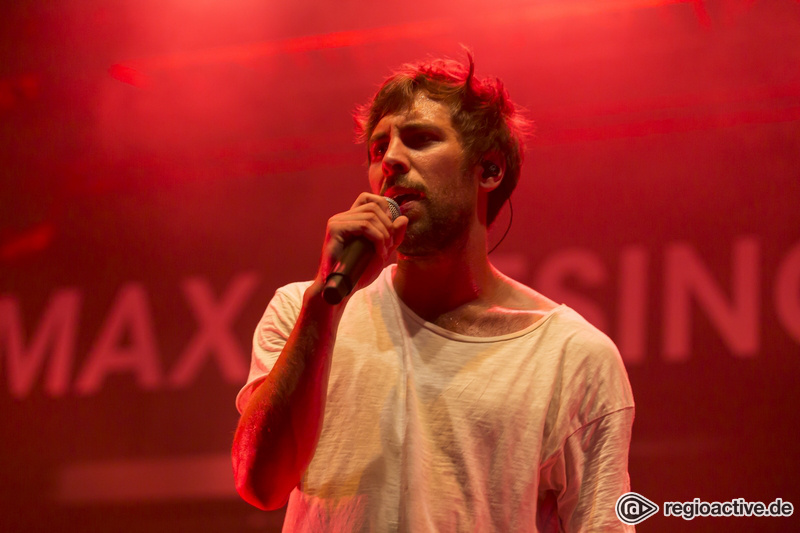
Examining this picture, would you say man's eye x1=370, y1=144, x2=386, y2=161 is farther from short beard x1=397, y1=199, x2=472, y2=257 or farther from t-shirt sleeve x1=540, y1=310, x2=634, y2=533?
t-shirt sleeve x1=540, y1=310, x2=634, y2=533

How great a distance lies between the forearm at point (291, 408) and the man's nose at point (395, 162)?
0.31 meters

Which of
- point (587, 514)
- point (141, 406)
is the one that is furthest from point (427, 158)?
point (141, 406)

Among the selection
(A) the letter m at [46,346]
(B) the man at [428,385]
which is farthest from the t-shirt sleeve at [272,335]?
(A) the letter m at [46,346]

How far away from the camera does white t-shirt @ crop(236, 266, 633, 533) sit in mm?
1242

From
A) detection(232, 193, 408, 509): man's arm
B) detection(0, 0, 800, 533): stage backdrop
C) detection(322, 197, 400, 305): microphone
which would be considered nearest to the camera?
detection(322, 197, 400, 305): microphone

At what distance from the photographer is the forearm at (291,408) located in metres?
1.16

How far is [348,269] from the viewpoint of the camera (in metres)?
1.07

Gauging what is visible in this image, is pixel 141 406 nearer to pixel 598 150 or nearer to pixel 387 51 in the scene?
pixel 387 51

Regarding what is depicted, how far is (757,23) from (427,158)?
1.49m

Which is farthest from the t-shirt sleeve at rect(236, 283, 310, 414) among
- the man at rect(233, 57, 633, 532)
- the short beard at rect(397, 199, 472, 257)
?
the short beard at rect(397, 199, 472, 257)

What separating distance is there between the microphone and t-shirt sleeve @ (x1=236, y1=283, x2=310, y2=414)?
0.93 ft

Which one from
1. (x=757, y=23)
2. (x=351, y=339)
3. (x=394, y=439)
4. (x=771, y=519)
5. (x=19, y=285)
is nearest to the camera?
(x=394, y=439)

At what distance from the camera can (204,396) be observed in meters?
2.61

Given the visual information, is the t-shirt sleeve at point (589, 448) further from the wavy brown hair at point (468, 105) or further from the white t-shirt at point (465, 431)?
the wavy brown hair at point (468, 105)
